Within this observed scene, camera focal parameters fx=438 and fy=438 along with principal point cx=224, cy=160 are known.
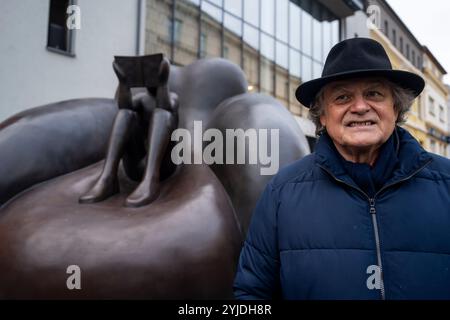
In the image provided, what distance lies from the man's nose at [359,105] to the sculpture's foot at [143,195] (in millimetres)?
1653

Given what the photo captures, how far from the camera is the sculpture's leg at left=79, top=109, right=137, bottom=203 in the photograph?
296cm

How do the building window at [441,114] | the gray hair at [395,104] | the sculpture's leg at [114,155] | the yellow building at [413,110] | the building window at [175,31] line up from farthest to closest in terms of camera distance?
the building window at [441,114] → the building window at [175,31] → the yellow building at [413,110] → the sculpture's leg at [114,155] → the gray hair at [395,104]

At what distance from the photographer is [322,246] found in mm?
A: 1425

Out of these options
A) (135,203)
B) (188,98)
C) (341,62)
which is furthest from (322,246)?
(188,98)

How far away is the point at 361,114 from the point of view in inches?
61.1

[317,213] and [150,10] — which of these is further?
[150,10]

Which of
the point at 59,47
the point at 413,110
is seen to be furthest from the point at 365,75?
the point at 413,110

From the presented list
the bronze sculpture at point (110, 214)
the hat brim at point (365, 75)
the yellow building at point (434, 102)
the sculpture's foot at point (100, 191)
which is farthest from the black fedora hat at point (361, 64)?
the yellow building at point (434, 102)

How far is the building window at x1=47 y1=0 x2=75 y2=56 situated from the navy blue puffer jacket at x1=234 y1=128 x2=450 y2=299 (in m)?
7.42

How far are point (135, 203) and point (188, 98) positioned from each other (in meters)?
1.55

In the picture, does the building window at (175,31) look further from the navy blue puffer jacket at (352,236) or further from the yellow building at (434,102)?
the navy blue puffer jacket at (352,236)

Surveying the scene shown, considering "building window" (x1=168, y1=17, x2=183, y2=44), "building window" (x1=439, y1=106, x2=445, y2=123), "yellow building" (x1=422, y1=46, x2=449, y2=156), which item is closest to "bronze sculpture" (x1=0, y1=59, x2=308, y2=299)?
"building window" (x1=168, y1=17, x2=183, y2=44)

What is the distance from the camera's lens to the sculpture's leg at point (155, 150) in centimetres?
288
